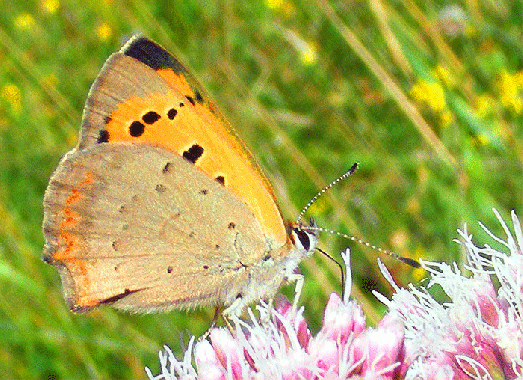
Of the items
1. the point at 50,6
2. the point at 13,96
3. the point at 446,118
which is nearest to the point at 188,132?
the point at 446,118

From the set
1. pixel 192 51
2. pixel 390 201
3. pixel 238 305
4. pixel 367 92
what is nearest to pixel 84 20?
pixel 192 51

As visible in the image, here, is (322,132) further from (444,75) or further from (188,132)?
(188,132)

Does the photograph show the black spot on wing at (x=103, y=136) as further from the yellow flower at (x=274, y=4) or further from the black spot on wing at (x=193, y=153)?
the yellow flower at (x=274, y=4)

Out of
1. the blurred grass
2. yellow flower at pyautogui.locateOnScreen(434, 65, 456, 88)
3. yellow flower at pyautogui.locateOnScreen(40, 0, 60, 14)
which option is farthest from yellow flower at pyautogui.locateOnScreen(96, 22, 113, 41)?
yellow flower at pyautogui.locateOnScreen(434, 65, 456, 88)

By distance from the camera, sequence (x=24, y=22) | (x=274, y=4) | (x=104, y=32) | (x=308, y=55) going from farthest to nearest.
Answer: (x=24, y=22), (x=104, y=32), (x=274, y=4), (x=308, y=55)

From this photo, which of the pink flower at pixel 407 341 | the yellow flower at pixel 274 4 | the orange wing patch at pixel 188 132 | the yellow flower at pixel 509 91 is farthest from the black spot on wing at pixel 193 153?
the yellow flower at pixel 274 4

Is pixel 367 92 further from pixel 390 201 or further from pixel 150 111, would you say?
pixel 150 111
